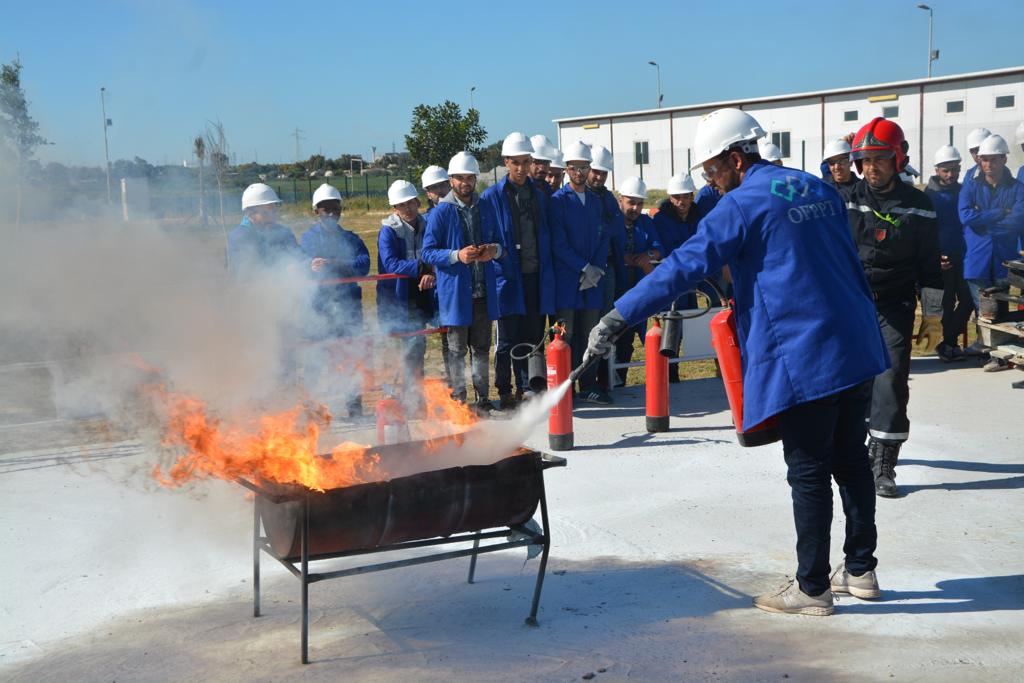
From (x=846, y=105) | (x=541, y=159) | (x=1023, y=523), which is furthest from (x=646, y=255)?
(x=846, y=105)

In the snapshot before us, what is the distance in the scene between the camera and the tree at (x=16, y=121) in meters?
4.91

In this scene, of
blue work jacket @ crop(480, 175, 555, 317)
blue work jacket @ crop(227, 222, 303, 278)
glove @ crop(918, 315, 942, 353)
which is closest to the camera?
glove @ crop(918, 315, 942, 353)

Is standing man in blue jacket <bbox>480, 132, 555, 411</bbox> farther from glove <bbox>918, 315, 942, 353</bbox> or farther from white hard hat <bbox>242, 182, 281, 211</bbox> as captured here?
glove <bbox>918, 315, 942, 353</bbox>

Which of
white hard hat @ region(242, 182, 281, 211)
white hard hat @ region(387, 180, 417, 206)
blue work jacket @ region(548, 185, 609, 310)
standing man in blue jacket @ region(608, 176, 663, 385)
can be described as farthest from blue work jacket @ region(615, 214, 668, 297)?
white hard hat @ region(242, 182, 281, 211)

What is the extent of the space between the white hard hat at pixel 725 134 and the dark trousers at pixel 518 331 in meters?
4.65

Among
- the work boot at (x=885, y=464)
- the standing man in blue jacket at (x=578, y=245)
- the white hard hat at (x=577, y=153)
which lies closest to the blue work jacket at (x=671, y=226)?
the standing man in blue jacket at (x=578, y=245)

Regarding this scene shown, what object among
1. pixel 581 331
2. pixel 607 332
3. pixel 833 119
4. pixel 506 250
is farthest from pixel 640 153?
pixel 607 332

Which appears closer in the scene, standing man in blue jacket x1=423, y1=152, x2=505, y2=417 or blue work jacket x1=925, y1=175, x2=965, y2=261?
standing man in blue jacket x1=423, y1=152, x2=505, y2=417

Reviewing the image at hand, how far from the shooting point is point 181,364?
5.67m

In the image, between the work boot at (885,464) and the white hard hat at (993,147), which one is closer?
the work boot at (885,464)

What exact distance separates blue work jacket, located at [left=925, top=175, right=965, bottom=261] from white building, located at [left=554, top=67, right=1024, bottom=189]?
23.1m

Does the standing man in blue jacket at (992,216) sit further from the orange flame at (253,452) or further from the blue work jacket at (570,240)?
the orange flame at (253,452)

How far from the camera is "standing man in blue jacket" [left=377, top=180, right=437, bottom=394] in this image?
9.02 m

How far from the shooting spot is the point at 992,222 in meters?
10.2
